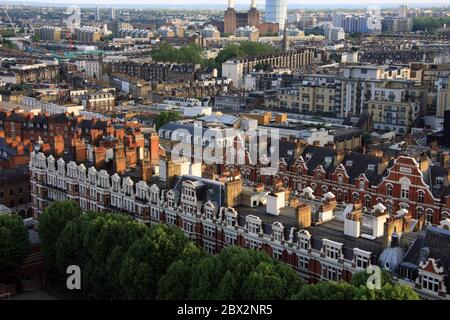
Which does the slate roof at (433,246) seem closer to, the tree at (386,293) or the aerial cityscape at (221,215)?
the aerial cityscape at (221,215)

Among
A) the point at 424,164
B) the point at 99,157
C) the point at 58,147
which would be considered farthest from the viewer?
the point at 58,147

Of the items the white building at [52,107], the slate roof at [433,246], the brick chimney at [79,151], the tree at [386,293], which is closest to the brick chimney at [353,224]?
the slate roof at [433,246]

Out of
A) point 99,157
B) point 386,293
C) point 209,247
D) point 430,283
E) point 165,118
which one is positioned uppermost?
point 99,157

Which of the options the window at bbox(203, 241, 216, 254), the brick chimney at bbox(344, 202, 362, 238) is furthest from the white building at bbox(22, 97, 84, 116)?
the brick chimney at bbox(344, 202, 362, 238)

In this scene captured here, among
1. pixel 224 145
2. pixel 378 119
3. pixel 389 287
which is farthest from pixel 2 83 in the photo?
pixel 389 287

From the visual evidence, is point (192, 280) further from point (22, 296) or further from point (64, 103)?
point (64, 103)

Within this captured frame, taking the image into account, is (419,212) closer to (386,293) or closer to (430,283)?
(430,283)

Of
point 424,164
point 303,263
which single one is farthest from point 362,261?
point 424,164
